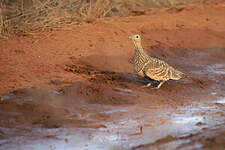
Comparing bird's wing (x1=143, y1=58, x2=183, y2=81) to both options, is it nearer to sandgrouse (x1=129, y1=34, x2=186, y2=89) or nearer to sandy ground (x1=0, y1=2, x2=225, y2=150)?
sandgrouse (x1=129, y1=34, x2=186, y2=89)

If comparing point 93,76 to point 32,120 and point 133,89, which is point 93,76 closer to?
point 133,89

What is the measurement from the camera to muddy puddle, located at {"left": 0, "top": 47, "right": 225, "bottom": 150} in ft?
17.4

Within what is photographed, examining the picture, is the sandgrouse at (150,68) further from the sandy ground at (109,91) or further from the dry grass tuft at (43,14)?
the dry grass tuft at (43,14)

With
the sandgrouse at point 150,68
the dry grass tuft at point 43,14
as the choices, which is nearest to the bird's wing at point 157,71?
the sandgrouse at point 150,68

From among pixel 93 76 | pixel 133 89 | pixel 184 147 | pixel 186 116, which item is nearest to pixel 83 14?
pixel 93 76

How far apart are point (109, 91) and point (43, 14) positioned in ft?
13.1

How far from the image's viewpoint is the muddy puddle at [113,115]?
532 centimetres

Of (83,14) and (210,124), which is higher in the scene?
(83,14)

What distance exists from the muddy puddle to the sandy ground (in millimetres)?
12

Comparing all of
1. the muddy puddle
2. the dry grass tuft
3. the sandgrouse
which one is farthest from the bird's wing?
the dry grass tuft

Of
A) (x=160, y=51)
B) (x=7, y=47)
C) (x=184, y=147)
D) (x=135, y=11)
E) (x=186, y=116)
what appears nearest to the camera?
(x=184, y=147)

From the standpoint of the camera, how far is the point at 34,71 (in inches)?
313

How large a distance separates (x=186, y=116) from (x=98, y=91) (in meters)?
1.52

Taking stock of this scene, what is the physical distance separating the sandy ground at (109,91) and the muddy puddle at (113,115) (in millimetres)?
12
